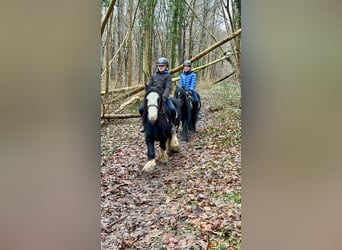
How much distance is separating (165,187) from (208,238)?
34 centimetres

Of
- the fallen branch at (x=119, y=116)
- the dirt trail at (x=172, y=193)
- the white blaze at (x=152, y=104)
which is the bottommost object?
the dirt trail at (x=172, y=193)

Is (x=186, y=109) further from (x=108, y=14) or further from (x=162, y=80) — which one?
(x=108, y=14)

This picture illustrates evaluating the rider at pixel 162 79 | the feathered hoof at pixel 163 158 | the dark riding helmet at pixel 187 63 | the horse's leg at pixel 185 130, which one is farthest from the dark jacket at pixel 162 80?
the feathered hoof at pixel 163 158

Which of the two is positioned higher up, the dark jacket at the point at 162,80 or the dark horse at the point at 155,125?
the dark jacket at the point at 162,80

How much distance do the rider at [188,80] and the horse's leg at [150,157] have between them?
13.0 inches

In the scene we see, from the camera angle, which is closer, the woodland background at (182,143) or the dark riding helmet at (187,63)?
the woodland background at (182,143)

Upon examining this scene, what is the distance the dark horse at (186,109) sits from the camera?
182cm

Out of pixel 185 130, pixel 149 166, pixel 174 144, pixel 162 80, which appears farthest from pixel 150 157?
pixel 162 80

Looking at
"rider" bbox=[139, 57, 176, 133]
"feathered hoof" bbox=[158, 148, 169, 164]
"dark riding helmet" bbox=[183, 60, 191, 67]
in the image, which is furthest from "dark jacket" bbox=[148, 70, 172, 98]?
"feathered hoof" bbox=[158, 148, 169, 164]

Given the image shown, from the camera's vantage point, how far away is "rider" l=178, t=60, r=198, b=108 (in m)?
1.77

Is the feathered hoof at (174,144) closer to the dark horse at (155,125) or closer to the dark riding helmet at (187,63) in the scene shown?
the dark horse at (155,125)
